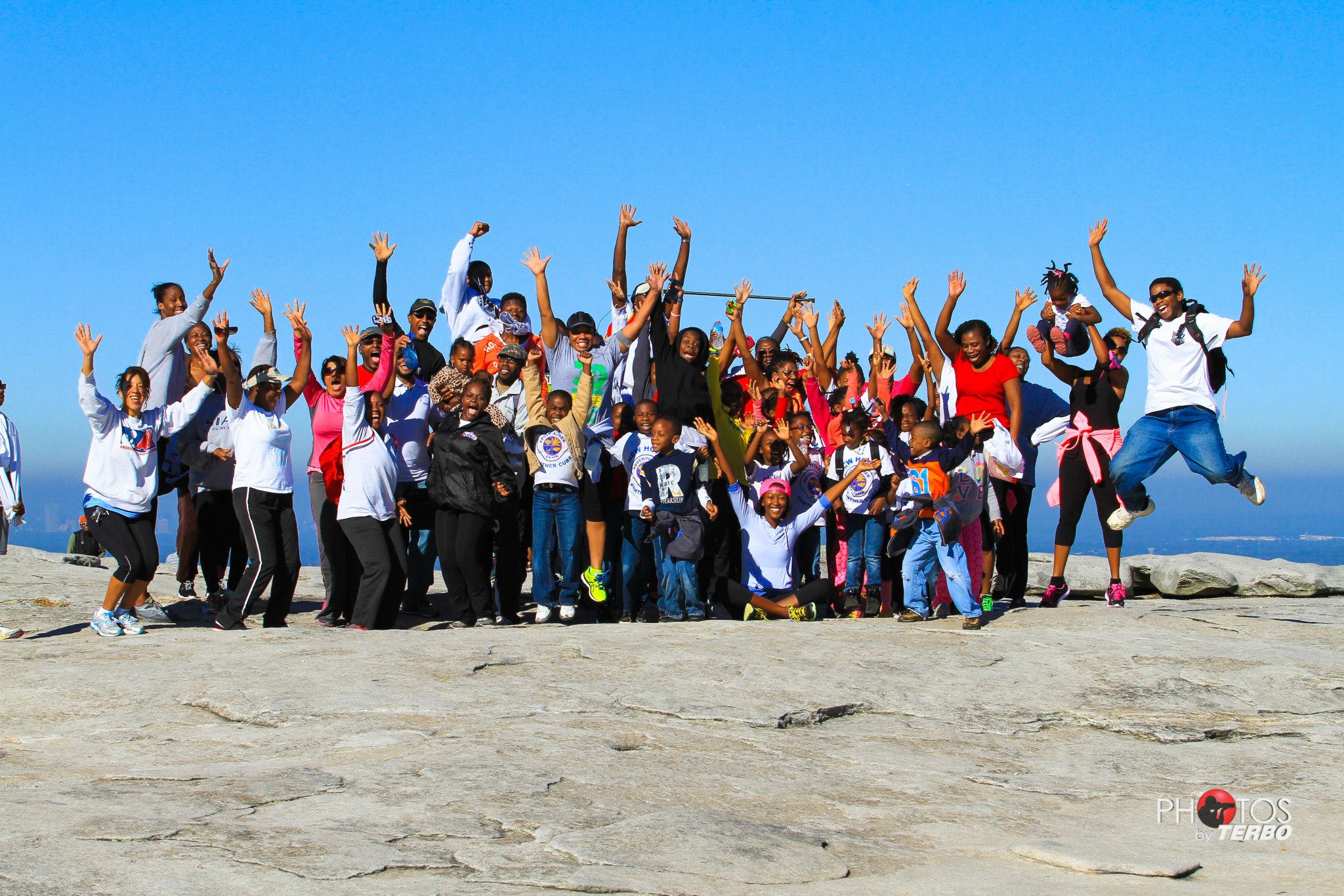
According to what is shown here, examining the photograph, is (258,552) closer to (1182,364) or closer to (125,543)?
(125,543)

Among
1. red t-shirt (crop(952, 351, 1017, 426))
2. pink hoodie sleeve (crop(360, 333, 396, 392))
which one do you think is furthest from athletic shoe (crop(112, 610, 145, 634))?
red t-shirt (crop(952, 351, 1017, 426))

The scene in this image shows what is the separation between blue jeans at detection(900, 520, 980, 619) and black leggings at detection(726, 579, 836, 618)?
28.5 inches

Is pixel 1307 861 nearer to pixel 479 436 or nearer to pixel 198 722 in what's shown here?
pixel 198 722

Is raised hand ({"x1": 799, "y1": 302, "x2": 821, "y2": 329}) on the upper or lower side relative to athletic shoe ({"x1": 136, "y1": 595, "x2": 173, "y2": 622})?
upper

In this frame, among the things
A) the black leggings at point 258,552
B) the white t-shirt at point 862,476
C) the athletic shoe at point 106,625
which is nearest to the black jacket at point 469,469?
the black leggings at point 258,552

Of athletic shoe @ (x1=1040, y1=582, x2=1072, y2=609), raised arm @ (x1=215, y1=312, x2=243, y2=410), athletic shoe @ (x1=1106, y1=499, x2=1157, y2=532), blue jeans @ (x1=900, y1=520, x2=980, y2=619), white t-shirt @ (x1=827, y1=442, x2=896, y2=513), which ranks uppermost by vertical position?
raised arm @ (x1=215, y1=312, x2=243, y2=410)

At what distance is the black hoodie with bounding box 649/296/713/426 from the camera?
31.3ft

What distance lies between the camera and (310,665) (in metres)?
6.54

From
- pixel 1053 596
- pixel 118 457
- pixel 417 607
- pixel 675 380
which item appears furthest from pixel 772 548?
pixel 118 457

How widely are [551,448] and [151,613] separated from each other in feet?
11.1

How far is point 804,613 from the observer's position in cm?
917

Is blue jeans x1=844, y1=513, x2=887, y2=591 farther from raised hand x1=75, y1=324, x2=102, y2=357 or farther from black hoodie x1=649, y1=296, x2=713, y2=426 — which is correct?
raised hand x1=75, y1=324, x2=102, y2=357

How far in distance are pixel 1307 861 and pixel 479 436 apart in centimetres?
600

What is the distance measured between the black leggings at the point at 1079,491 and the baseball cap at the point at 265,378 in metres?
6.22
